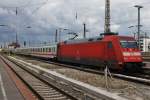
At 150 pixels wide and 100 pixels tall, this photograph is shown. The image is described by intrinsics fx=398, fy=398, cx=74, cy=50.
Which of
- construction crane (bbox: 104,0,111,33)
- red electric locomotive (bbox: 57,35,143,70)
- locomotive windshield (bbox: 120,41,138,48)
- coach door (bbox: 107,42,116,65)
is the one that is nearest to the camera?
red electric locomotive (bbox: 57,35,143,70)

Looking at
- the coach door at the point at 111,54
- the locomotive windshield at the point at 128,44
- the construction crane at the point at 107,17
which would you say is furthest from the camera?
the construction crane at the point at 107,17

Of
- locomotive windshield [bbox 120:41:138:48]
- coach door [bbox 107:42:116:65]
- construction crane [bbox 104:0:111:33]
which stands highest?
construction crane [bbox 104:0:111:33]

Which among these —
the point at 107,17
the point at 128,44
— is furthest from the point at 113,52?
the point at 107,17

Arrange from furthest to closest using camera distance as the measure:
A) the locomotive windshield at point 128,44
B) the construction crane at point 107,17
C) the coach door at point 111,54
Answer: the construction crane at point 107,17 → the locomotive windshield at point 128,44 → the coach door at point 111,54

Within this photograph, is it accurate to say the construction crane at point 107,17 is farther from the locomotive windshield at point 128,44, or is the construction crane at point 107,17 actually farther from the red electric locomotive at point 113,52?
the locomotive windshield at point 128,44

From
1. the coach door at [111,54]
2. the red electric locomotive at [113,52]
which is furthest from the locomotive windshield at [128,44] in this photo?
the coach door at [111,54]

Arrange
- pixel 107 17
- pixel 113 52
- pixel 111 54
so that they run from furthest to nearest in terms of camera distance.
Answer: pixel 107 17 → pixel 111 54 → pixel 113 52

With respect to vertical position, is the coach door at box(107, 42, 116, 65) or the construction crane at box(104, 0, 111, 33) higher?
the construction crane at box(104, 0, 111, 33)

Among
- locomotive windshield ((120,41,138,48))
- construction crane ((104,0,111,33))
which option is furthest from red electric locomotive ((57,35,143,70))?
construction crane ((104,0,111,33))

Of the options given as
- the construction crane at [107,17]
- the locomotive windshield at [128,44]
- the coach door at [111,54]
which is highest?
the construction crane at [107,17]

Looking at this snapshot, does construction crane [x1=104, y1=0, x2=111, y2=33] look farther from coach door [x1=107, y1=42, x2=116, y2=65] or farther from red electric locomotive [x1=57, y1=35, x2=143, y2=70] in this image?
coach door [x1=107, y1=42, x2=116, y2=65]

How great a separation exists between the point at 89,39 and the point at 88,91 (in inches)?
913

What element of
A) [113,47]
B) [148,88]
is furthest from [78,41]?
[148,88]

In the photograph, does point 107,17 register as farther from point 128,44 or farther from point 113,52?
point 113,52
